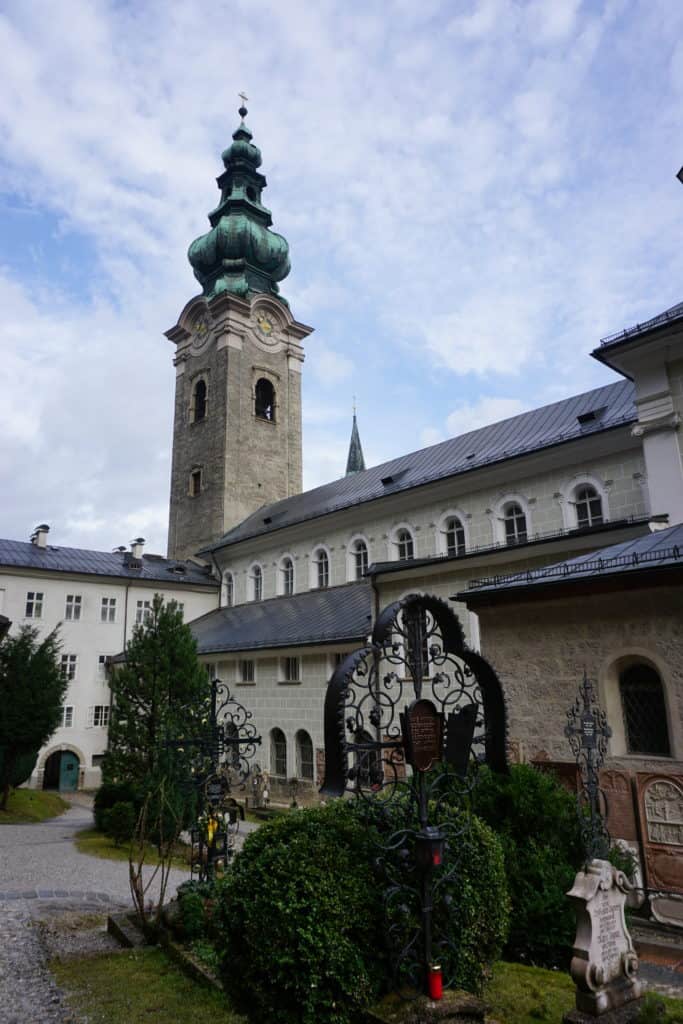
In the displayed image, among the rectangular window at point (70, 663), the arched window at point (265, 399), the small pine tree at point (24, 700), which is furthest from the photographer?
the arched window at point (265, 399)

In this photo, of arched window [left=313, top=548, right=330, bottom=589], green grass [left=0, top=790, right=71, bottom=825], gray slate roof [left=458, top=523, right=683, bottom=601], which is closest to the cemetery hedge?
gray slate roof [left=458, top=523, right=683, bottom=601]

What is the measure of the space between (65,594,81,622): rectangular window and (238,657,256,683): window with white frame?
33.0 feet

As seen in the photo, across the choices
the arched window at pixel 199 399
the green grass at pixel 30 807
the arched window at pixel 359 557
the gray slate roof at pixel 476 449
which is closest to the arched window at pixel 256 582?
the gray slate roof at pixel 476 449

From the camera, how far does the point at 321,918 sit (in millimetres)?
4676

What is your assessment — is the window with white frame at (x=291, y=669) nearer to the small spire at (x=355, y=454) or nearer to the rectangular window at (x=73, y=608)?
the rectangular window at (x=73, y=608)

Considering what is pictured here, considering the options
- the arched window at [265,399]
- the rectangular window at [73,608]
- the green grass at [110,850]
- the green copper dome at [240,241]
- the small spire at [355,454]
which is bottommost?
the green grass at [110,850]

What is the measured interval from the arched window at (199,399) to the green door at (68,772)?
20087mm

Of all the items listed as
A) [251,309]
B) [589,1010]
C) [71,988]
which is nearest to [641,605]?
[589,1010]

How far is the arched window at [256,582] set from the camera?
106ft

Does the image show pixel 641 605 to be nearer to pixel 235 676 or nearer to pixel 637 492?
pixel 637 492

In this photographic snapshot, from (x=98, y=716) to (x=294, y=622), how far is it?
12244 mm

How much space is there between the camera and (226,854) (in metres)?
8.96

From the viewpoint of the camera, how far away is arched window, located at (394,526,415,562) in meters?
24.5

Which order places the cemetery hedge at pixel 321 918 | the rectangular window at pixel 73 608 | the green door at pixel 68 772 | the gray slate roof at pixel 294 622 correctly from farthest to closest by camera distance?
the rectangular window at pixel 73 608 → the green door at pixel 68 772 → the gray slate roof at pixel 294 622 → the cemetery hedge at pixel 321 918
